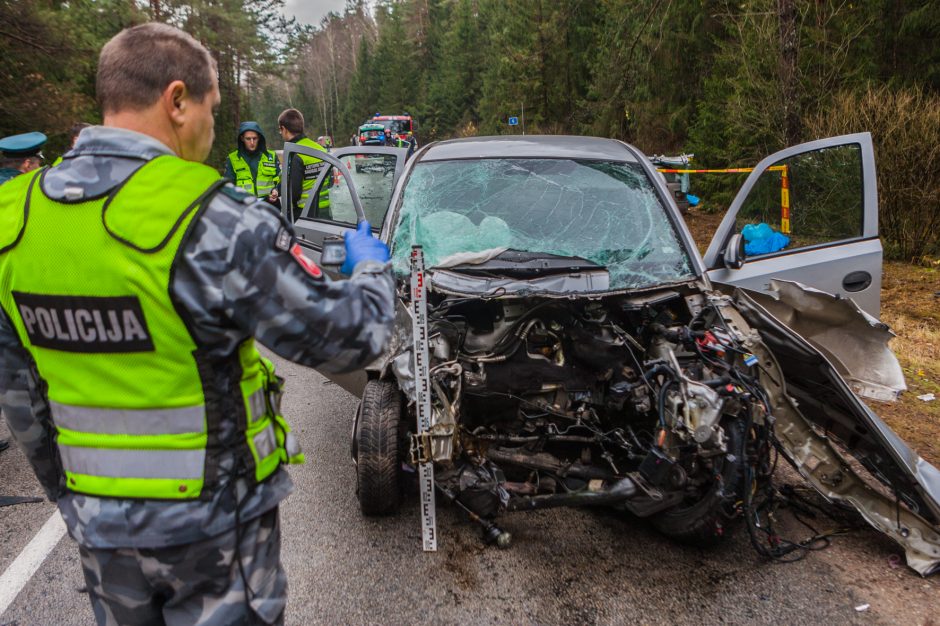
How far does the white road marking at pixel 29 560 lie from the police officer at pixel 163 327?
1.98m

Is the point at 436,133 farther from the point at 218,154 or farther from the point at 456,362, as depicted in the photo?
the point at 456,362

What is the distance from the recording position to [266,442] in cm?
151

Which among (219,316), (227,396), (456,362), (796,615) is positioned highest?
(219,316)

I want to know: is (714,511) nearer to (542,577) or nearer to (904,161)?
(542,577)

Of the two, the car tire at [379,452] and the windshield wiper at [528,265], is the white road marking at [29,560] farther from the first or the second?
the windshield wiper at [528,265]

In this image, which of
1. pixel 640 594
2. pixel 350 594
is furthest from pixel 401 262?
pixel 640 594

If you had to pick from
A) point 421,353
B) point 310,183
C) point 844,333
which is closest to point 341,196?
point 310,183

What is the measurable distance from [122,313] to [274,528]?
607 mm

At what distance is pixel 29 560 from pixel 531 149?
142 inches

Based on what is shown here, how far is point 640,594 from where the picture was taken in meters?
2.88

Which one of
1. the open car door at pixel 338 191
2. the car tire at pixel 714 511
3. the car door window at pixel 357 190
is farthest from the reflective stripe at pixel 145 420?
the car door window at pixel 357 190

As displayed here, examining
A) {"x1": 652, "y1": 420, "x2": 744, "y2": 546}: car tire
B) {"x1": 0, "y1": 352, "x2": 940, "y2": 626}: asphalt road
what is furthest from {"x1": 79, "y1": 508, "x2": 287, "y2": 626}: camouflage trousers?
{"x1": 652, "y1": 420, "x2": 744, "y2": 546}: car tire

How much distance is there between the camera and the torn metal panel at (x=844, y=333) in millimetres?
3449

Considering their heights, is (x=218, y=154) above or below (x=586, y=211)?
above
